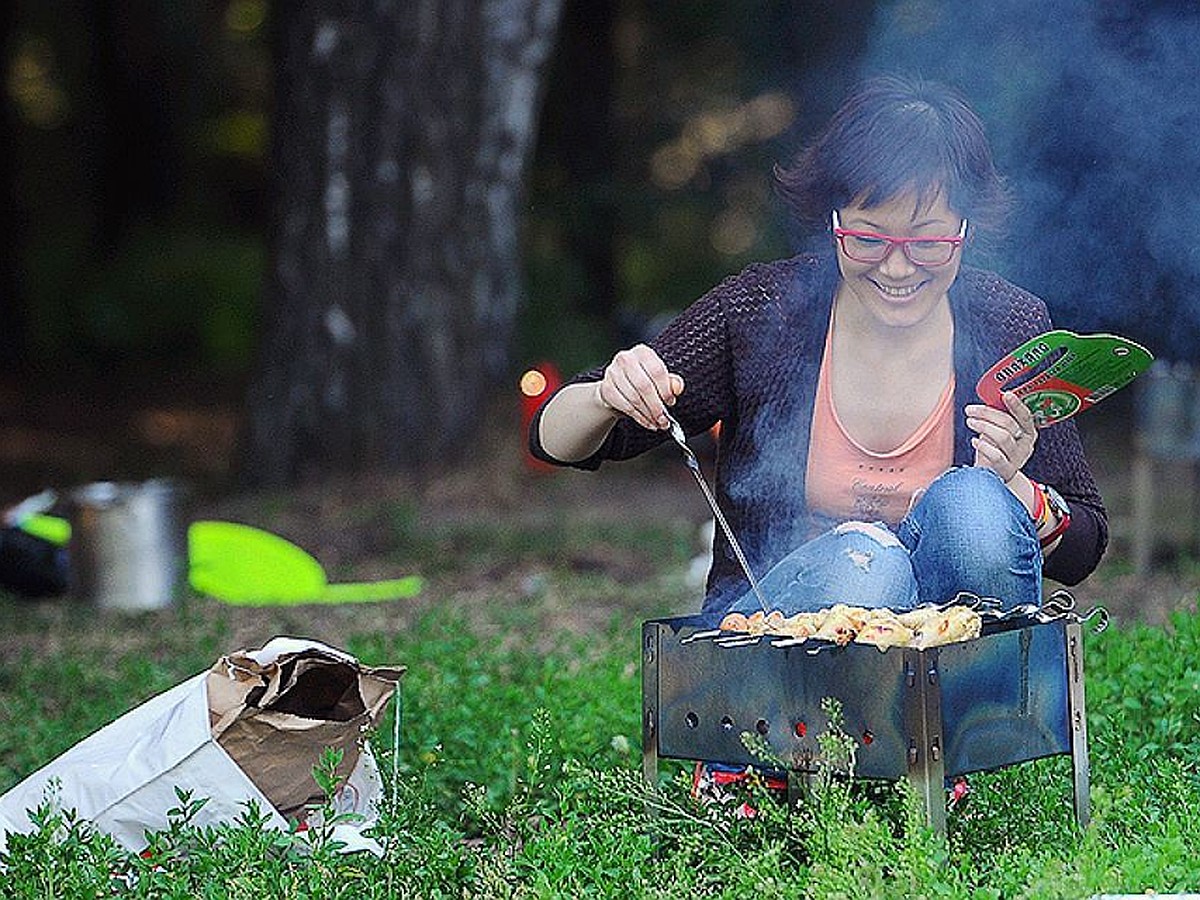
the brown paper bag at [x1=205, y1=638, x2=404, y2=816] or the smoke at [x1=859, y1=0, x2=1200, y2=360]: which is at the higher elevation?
the smoke at [x1=859, y1=0, x2=1200, y2=360]

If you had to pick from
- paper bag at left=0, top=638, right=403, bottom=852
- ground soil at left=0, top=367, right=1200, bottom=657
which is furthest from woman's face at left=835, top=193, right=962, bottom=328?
ground soil at left=0, top=367, right=1200, bottom=657

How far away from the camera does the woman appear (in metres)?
3.27

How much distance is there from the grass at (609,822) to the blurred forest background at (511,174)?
107cm

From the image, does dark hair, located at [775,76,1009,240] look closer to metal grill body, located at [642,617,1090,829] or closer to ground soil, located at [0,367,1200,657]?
metal grill body, located at [642,617,1090,829]

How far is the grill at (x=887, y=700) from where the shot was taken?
2916 mm

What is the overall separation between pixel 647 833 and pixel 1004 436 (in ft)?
3.08

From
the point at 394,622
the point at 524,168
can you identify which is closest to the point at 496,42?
the point at 524,168

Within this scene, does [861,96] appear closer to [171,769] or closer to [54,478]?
[171,769]

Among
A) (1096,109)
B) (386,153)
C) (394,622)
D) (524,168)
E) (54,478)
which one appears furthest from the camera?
(54,478)

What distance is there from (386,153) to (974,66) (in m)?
2.78

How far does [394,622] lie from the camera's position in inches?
249

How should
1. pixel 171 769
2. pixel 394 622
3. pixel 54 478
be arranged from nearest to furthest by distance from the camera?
pixel 171 769
pixel 394 622
pixel 54 478

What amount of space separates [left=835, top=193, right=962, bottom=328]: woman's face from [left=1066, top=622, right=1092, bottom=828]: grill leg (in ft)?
2.21

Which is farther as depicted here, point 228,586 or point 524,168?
point 524,168
